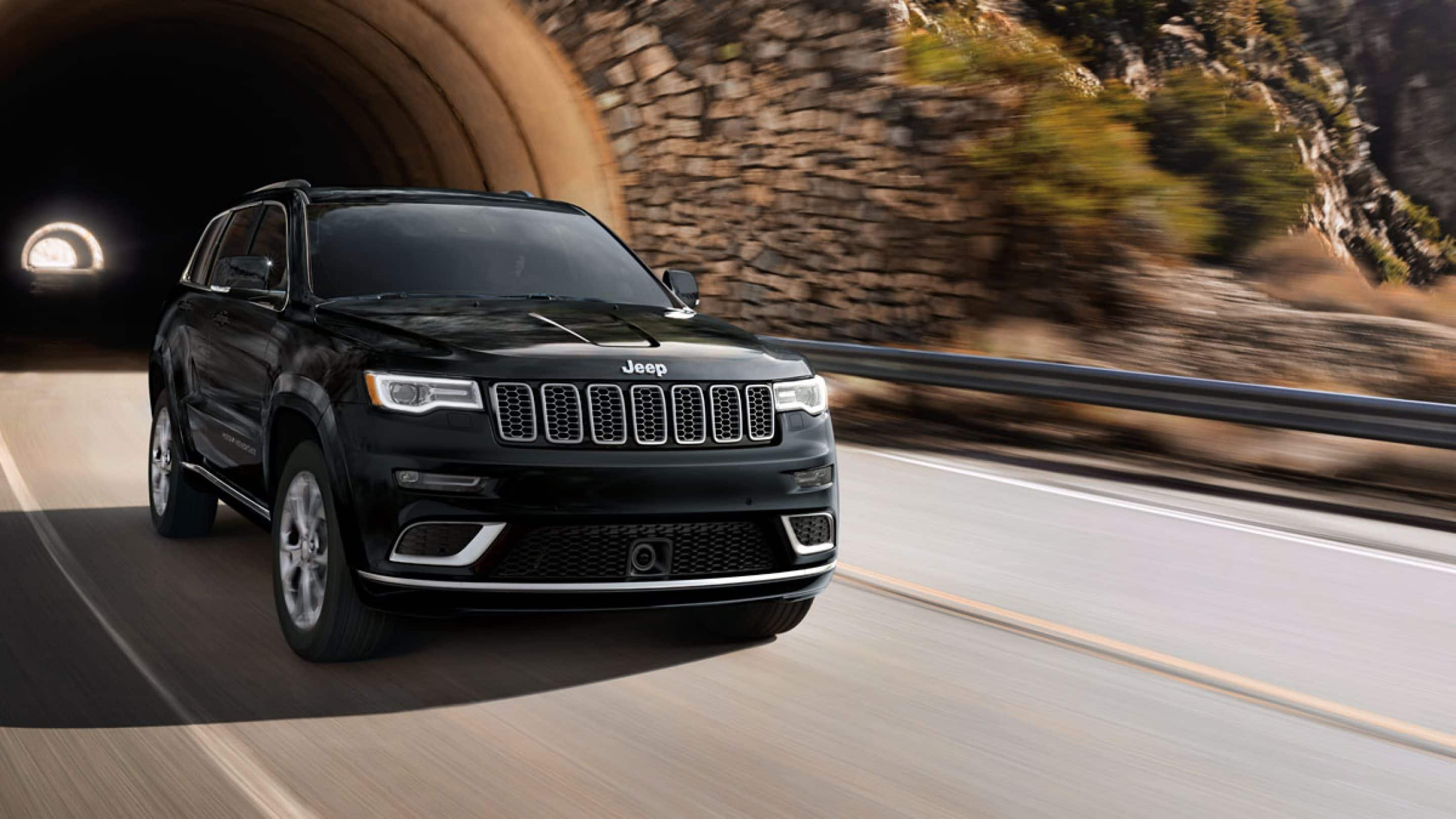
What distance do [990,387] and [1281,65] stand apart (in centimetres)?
2738

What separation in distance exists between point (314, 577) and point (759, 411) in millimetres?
1710

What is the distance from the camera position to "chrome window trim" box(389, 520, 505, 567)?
16.2 feet

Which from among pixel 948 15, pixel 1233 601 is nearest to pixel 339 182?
pixel 948 15

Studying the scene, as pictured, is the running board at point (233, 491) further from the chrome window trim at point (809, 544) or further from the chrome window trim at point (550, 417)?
the chrome window trim at point (809, 544)

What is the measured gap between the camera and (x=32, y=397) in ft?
46.5

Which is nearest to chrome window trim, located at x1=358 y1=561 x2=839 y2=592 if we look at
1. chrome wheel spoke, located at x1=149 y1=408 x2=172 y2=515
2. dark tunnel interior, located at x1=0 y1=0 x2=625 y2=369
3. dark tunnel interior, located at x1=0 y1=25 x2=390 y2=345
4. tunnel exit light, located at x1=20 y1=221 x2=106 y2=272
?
chrome wheel spoke, located at x1=149 y1=408 x2=172 y2=515

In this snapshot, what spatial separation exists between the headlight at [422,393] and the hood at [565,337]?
0.12m

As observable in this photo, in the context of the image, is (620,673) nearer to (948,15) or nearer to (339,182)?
(948,15)

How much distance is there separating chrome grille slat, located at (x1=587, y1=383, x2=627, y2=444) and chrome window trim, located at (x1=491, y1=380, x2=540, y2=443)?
7.2 inches

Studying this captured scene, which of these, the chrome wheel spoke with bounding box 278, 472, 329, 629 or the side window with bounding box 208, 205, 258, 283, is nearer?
the chrome wheel spoke with bounding box 278, 472, 329, 629

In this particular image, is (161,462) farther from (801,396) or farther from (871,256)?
(871,256)

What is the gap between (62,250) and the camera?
7206cm

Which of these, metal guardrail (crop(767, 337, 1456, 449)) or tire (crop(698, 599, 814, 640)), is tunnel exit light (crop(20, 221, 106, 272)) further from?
tire (crop(698, 599, 814, 640))

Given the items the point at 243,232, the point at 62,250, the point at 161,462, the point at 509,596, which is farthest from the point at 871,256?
the point at 62,250
